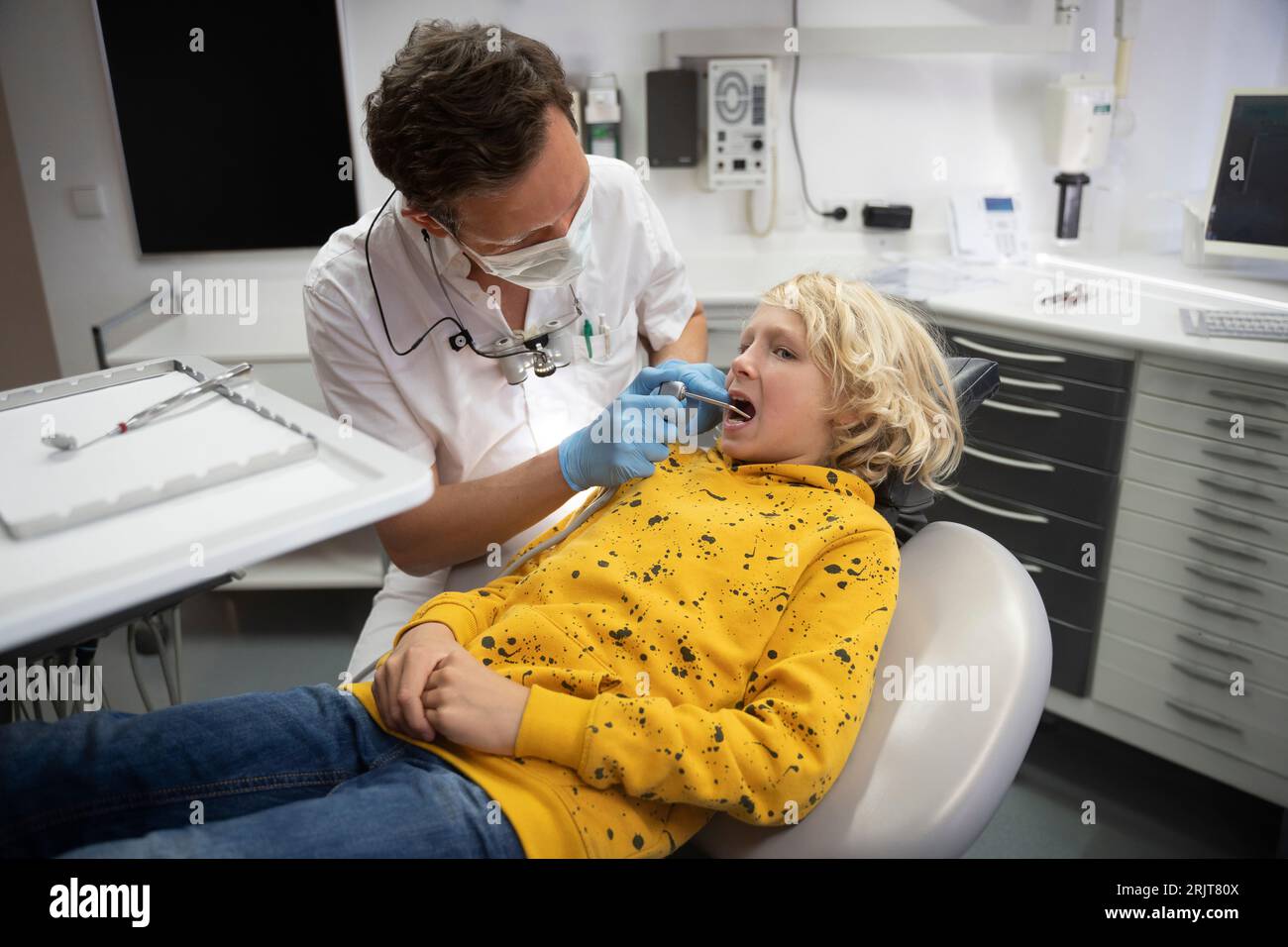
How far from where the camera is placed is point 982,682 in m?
1.10

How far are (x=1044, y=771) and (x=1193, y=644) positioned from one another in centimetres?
43

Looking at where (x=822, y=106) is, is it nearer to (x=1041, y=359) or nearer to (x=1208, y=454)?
(x=1041, y=359)

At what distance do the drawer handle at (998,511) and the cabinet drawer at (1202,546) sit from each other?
165 millimetres

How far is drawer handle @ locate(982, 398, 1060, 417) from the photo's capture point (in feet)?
6.99

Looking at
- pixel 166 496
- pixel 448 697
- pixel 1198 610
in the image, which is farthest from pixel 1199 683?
pixel 166 496

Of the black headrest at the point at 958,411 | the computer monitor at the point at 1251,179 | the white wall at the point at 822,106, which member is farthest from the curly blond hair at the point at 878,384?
the white wall at the point at 822,106

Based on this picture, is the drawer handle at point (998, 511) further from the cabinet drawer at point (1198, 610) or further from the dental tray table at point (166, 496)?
the dental tray table at point (166, 496)

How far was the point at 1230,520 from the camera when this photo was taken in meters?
1.96

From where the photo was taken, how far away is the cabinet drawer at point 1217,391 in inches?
73.2

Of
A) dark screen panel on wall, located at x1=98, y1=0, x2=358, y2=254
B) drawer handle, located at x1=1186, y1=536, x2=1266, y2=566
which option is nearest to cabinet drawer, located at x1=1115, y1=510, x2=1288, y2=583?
drawer handle, located at x1=1186, y1=536, x2=1266, y2=566

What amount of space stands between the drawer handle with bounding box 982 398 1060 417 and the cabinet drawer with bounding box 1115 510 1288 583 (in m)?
0.25

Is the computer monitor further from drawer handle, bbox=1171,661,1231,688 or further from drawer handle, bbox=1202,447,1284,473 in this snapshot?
drawer handle, bbox=1171,661,1231,688
